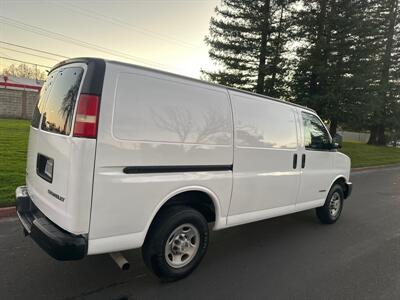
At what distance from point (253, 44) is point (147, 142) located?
19.4m

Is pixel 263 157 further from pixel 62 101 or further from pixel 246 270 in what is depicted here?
pixel 62 101

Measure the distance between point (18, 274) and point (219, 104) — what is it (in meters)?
2.87

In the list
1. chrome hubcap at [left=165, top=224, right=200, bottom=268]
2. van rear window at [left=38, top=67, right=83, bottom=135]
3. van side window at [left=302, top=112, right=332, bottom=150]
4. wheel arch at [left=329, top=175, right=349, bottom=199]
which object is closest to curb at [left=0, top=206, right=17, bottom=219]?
van rear window at [left=38, top=67, right=83, bottom=135]

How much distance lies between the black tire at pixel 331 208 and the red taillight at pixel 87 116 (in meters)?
4.61

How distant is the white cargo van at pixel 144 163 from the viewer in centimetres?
278

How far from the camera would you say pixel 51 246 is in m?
2.79

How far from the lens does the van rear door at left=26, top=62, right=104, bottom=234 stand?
2.73 metres

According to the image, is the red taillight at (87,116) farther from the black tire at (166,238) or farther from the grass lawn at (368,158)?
the grass lawn at (368,158)

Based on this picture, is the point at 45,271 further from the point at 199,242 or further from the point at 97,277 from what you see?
the point at 199,242

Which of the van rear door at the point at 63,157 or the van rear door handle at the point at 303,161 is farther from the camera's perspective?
the van rear door handle at the point at 303,161

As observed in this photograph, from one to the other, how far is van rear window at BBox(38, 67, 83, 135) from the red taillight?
122mm

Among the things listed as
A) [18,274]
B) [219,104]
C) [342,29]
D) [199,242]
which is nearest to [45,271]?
[18,274]

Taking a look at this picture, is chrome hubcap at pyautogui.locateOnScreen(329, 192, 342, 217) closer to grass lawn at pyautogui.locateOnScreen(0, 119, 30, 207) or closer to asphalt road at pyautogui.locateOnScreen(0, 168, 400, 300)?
asphalt road at pyautogui.locateOnScreen(0, 168, 400, 300)

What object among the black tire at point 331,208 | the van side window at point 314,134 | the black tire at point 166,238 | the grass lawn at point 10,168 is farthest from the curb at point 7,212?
the black tire at point 331,208
